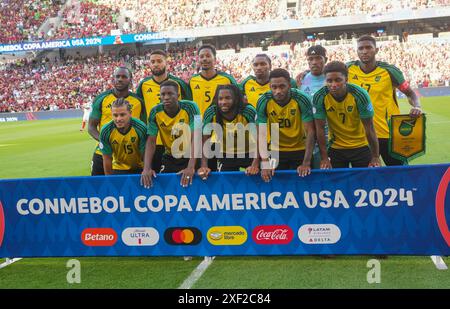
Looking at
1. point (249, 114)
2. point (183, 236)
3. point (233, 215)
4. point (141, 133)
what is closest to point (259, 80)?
point (249, 114)

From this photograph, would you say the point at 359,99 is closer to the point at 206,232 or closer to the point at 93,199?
the point at 206,232

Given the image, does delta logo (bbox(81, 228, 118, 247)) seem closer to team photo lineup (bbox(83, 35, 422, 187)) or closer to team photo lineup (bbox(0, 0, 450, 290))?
team photo lineup (bbox(0, 0, 450, 290))

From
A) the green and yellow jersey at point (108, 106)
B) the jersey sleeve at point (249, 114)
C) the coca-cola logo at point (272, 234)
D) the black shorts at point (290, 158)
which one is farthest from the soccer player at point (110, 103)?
the coca-cola logo at point (272, 234)

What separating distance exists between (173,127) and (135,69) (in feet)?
127

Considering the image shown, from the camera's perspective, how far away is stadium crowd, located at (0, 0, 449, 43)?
42.4 m

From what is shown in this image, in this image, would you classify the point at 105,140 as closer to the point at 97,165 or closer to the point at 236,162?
the point at 97,165

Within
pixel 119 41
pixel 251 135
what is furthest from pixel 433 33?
pixel 251 135

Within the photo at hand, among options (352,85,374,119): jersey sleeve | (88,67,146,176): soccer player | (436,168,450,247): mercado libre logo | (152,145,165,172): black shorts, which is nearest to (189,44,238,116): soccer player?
(88,67,146,176): soccer player

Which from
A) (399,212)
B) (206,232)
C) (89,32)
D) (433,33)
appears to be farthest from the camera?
(89,32)

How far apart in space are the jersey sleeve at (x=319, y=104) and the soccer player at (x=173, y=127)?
4.23 feet

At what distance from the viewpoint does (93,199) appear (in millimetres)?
4680

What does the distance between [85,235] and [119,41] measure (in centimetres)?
4115

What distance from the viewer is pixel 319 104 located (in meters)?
4.62

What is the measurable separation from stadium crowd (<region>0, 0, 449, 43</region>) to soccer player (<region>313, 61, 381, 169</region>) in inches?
1573
